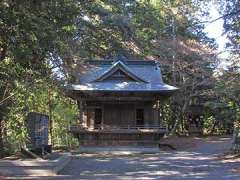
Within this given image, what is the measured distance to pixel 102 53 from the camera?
1403 inches

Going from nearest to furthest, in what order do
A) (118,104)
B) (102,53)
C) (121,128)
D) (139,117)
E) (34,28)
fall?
(34,28) → (121,128) → (118,104) → (139,117) → (102,53)

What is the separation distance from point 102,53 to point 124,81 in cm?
480

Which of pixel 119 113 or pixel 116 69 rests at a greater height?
pixel 116 69

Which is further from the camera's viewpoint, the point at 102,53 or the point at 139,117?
the point at 102,53

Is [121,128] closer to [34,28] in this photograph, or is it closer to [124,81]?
[124,81]

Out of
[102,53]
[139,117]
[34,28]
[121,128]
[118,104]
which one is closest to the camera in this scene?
[34,28]

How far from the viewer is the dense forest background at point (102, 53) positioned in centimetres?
1326

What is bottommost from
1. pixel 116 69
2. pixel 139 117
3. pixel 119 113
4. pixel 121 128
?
pixel 121 128

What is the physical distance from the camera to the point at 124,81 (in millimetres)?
31797

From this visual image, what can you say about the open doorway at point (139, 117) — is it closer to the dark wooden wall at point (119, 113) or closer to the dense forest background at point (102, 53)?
the dark wooden wall at point (119, 113)

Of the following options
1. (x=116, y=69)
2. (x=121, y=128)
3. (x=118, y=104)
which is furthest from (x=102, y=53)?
(x=121, y=128)

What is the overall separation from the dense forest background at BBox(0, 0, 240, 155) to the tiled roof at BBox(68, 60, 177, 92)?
4.55ft

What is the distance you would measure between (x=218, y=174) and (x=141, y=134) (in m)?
14.7

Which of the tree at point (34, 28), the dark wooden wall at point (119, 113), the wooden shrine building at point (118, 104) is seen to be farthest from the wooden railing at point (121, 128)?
the tree at point (34, 28)
